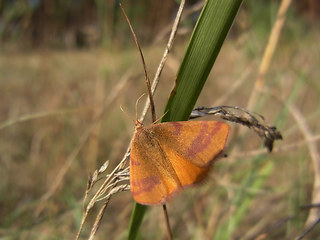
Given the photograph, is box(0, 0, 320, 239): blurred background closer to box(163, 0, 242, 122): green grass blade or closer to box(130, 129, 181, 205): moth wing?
box(130, 129, 181, 205): moth wing

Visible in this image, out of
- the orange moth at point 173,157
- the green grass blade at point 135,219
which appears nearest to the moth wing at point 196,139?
the orange moth at point 173,157

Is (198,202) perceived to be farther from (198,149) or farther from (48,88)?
(48,88)

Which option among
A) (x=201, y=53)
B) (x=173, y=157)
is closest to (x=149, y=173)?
(x=173, y=157)

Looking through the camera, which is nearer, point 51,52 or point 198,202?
point 198,202

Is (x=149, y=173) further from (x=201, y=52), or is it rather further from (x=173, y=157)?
(x=201, y=52)

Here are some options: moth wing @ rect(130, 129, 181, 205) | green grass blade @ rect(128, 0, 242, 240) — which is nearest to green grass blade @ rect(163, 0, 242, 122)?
green grass blade @ rect(128, 0, 242, 240)

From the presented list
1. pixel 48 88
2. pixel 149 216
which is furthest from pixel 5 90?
pixel 149 216

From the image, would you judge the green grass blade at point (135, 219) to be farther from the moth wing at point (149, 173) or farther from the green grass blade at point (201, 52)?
the green grass blade at point (201, 52)
